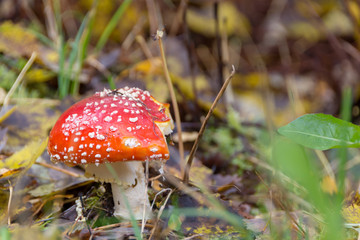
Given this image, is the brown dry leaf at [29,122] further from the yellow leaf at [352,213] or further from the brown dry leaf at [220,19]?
the brown dry leaf at [220,19]

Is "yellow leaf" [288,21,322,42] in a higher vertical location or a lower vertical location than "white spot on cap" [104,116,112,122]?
higher

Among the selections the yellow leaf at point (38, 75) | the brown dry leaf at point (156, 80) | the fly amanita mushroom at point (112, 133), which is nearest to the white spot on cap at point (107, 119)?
the fly amanita mushroom at point (112, 133)

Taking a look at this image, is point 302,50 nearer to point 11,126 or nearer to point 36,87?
point 36,87

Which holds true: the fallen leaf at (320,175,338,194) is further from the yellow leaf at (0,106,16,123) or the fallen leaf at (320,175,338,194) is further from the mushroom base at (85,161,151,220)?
the yellow leaf at (0,106,16,123)

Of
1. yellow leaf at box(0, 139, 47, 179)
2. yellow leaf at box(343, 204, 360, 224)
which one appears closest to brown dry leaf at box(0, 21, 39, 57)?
yellow leaf at box(0, 139, 47, 179)

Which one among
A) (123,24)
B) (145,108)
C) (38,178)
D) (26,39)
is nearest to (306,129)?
(145,108)
